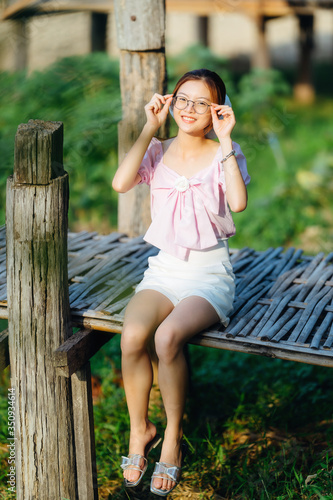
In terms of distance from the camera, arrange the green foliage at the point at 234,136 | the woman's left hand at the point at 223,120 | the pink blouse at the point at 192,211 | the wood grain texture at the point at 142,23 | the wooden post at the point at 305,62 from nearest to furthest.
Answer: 1. the woman's left hand at the point at 223,120
2. the pink blouse at the point at 192,211
3. the wood grain texture at the point at 142,23
4. the green foliage at the point at 234,136
5. the wooden post at the point at 305,62

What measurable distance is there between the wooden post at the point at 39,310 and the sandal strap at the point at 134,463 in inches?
9.8

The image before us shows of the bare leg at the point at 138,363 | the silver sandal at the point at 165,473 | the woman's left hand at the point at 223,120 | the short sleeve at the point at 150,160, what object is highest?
the woman's left hand at the point at 223,120

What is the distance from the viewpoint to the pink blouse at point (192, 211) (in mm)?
2486

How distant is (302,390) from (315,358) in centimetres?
128

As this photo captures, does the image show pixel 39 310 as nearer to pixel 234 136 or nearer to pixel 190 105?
pixel 190 105

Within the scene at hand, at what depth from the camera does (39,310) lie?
7.34 feet

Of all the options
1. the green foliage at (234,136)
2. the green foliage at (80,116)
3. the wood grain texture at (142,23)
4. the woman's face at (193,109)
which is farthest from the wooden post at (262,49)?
the woman's face at (193,109)

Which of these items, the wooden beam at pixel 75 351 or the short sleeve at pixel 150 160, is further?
the short sleeve at pixel 150 160

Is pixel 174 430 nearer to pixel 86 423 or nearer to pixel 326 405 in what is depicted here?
pixel 86 423

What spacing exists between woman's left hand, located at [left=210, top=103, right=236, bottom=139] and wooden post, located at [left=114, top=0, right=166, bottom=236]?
0.99 metres

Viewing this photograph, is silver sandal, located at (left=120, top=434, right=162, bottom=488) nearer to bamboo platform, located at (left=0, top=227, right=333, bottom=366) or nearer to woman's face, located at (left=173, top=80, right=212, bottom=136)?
bamboo platform, located at (left=0, top=227, right=333, bottom=366)

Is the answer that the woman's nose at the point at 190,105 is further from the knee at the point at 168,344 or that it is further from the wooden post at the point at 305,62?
the wooden post at the point at 305,62

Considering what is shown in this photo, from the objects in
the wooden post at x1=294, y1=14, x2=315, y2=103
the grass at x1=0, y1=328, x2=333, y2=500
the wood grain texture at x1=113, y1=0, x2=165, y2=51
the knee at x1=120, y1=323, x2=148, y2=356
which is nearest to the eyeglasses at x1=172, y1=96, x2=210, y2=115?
the knee at x1=120, y1=323, x2=148, y2=356

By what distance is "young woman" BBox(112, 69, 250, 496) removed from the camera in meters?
2.25
